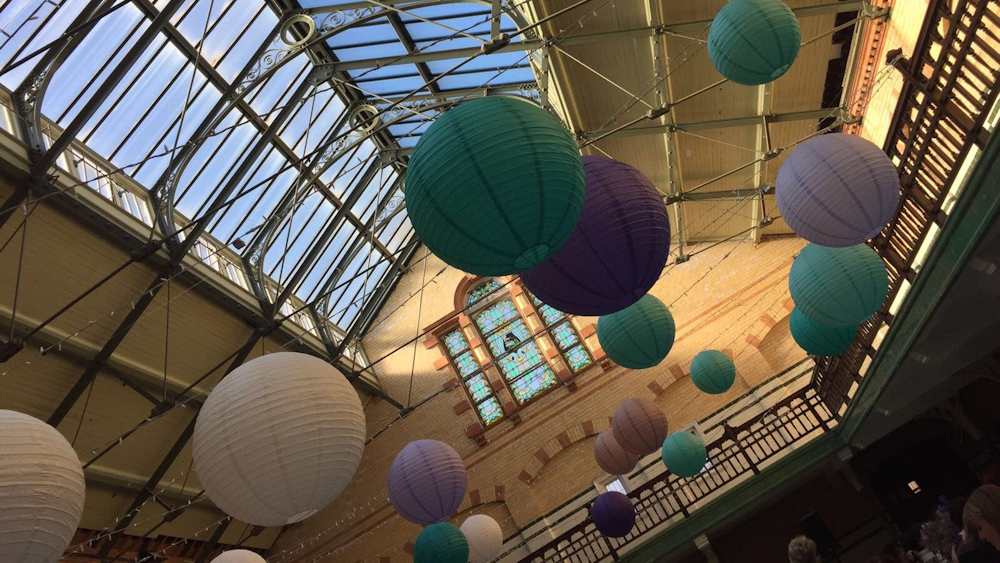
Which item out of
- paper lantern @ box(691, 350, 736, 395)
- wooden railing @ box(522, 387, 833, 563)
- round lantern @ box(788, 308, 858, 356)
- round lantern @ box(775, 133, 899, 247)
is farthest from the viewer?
wooden railing @ box(522, 387, 833, 563)

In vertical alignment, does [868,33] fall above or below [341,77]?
below

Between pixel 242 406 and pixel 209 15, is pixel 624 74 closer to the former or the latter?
pixel 209 15

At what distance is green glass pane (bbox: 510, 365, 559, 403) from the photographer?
15961mm

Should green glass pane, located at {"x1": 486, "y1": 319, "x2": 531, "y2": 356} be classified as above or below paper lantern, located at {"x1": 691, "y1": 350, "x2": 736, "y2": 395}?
above

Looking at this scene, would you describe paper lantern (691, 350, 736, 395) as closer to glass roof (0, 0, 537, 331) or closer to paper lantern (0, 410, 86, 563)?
glass roof (0, 0, 537, 331)

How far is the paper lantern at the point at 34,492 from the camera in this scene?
133 inches

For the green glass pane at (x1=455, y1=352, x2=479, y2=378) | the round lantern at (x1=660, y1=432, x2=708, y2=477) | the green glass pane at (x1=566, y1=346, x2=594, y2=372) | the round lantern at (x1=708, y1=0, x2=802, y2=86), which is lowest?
the round lantern at (x1=660, y1=432, x2=708, y2=477)

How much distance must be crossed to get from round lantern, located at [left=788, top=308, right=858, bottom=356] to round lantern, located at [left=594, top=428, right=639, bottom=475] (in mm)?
3590

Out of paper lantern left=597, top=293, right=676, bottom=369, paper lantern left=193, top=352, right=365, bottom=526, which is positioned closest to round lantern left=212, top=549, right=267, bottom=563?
paper lantern left=193, top=352, right=365, bottom=526

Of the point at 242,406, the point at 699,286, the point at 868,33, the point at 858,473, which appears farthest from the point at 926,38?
the point at 699,286

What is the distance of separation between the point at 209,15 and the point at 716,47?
7056 millimetres

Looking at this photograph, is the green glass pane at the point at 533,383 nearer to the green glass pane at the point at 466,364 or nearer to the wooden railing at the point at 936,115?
the green glass pane at the point at 466,364

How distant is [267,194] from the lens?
13508 millimetres

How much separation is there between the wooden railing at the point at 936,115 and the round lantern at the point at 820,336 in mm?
1129
